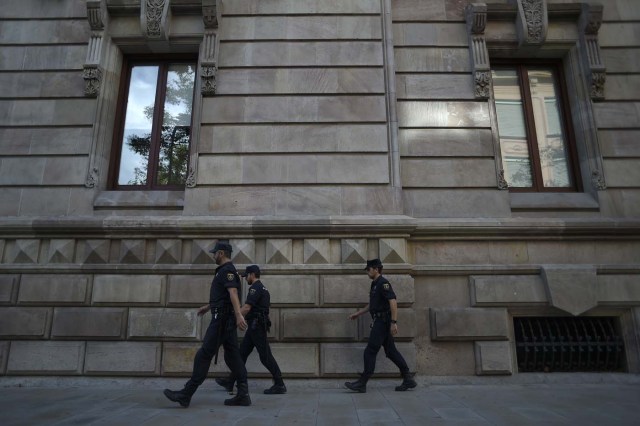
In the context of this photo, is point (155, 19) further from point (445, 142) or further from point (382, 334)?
point (382, 334)

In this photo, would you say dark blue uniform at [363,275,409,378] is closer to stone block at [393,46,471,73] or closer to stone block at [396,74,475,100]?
stone block at [396,74,475,100]

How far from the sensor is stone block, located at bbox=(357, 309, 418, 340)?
8.15m

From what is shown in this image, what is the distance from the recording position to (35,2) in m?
10.5

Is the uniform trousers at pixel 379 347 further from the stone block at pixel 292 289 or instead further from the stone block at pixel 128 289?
the stone block at pixel 128 289

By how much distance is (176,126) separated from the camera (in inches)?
403

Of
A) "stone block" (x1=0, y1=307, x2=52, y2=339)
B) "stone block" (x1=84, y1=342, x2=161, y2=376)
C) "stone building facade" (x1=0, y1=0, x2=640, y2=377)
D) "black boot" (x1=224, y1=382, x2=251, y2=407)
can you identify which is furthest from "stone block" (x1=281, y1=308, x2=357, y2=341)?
"stone block" (x1=0, y1=307, x2=52, y2=339)

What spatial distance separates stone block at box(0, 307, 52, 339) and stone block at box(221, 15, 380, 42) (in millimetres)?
7299

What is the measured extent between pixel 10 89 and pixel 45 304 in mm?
5298

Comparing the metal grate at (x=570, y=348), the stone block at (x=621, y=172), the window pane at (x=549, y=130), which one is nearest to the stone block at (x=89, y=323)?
the metal grate at (x=570, y=348)

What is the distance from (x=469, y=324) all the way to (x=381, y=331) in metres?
2.33

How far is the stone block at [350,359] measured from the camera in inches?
313

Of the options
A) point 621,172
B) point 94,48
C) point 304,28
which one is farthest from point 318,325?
point 94,48

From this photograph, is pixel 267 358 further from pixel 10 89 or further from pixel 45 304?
pixel 10 89

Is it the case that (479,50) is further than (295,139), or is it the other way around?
(479,50)
